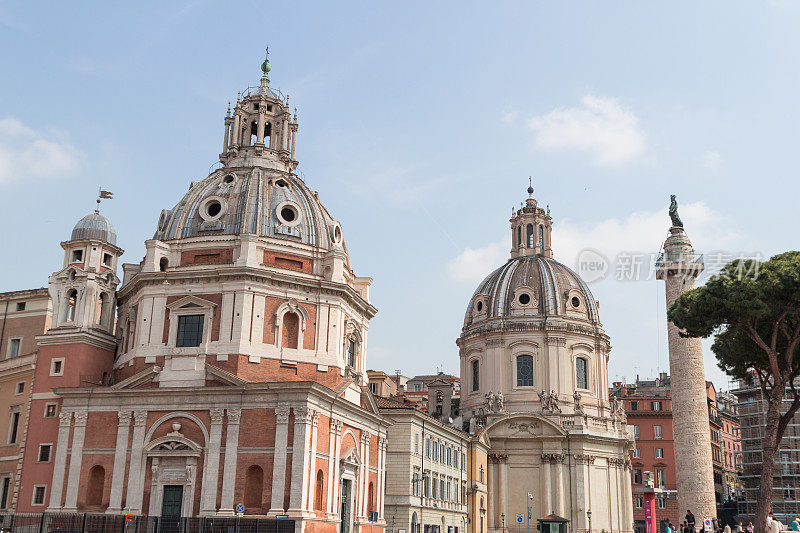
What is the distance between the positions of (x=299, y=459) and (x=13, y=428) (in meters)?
19.1

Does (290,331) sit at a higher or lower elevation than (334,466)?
higher

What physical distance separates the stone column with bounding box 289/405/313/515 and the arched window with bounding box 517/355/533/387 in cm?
3481

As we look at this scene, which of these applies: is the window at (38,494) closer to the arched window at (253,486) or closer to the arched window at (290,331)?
the arched window at (253,486)

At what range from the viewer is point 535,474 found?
225ft

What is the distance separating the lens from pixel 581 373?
7294 cm

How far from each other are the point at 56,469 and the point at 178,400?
7035mm

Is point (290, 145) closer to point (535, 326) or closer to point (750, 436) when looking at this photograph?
point (535, 326)

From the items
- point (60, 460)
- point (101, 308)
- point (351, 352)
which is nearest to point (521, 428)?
point (351, 352)

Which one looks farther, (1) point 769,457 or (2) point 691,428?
(2) point 691,428

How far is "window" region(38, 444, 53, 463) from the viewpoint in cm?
4412

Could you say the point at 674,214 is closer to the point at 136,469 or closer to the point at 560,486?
the point at 560,486

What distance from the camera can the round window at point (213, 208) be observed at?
160 feet

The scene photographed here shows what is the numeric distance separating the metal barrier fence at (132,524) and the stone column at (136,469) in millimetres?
1276

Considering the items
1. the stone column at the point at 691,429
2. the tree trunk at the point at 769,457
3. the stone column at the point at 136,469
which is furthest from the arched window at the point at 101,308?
the stone column at the point at 691,429
